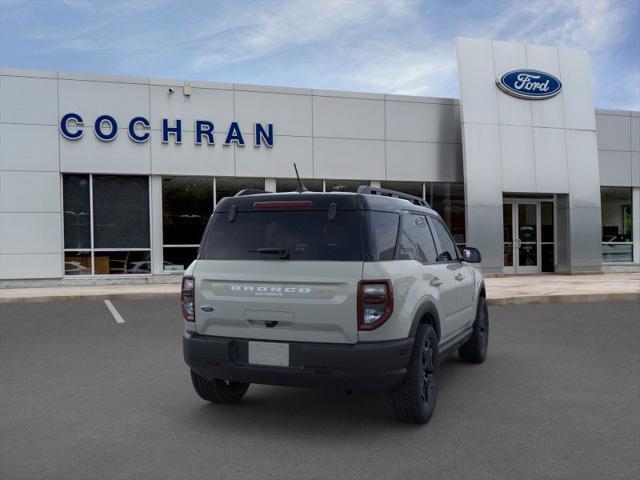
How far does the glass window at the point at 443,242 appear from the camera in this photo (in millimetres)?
5964

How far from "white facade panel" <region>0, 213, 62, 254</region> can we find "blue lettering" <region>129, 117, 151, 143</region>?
9.77ft

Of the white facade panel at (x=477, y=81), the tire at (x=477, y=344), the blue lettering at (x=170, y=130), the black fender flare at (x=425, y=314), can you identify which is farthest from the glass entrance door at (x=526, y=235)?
the black fender flare at (x=425, y=314)

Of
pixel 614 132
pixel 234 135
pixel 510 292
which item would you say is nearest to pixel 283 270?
pixel 510 292

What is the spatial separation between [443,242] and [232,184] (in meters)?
12.5

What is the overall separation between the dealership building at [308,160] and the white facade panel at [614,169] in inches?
1.8

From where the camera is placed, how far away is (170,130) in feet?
56.2

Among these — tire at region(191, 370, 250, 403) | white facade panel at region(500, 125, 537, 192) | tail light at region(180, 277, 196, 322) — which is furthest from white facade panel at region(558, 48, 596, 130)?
tail light at region(180, 277, 196, 322)

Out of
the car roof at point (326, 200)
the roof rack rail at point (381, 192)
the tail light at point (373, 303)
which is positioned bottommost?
the tail light at point (373, 303)

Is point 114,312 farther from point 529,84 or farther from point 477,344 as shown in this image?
point 529,84

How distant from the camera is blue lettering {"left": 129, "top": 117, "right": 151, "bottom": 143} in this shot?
1678 cm

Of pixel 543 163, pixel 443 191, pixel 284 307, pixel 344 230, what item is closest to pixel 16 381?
pixel 284 307

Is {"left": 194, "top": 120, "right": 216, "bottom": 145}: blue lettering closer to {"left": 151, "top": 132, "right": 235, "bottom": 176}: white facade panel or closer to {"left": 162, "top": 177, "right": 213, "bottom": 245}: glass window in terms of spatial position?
{"left": 151, "top": 132, "right": 235, "bottom": 176}: white facade panel

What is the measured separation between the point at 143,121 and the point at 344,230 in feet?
45.2

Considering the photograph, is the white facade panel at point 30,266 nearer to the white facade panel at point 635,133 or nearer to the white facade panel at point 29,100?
the white facade panel at point 29,100
